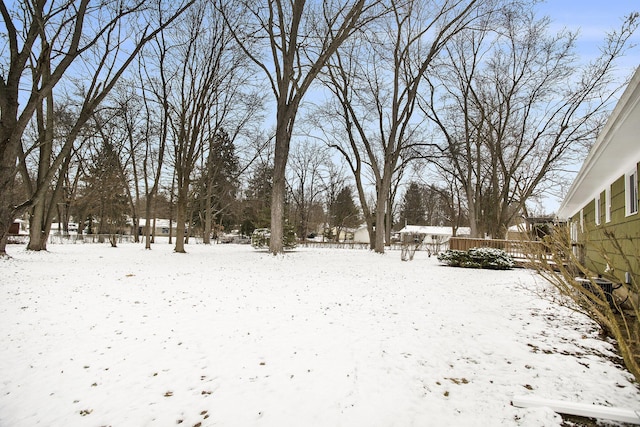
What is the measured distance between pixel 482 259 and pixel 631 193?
Result: 7.25 metres

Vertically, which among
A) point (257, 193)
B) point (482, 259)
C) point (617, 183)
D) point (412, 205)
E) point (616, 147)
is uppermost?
point (412, 205)

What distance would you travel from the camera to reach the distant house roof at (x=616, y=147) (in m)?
4.09

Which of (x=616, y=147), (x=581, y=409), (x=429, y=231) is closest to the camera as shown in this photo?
(x=581, y=409)

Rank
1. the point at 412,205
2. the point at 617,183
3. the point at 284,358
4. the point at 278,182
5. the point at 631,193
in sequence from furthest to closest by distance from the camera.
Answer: the point at 412,205 < the point at 278,182 < the point at 617,183 < the point at 631,193 < the point at 284,358

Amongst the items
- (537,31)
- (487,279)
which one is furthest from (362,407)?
(537,31)

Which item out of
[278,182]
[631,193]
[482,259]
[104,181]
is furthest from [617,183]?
[104,181]

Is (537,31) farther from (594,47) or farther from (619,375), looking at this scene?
(619,375)

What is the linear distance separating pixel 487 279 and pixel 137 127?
76.6ft

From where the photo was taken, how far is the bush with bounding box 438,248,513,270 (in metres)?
13.8

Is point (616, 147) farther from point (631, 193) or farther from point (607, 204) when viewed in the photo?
point (607, 204)

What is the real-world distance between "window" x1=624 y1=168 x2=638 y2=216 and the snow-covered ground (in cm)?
236

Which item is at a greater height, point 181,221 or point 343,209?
point 343,209

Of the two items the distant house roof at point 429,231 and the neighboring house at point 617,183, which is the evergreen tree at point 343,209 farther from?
the neighboring house at point 617,183

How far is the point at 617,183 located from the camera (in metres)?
7.88
